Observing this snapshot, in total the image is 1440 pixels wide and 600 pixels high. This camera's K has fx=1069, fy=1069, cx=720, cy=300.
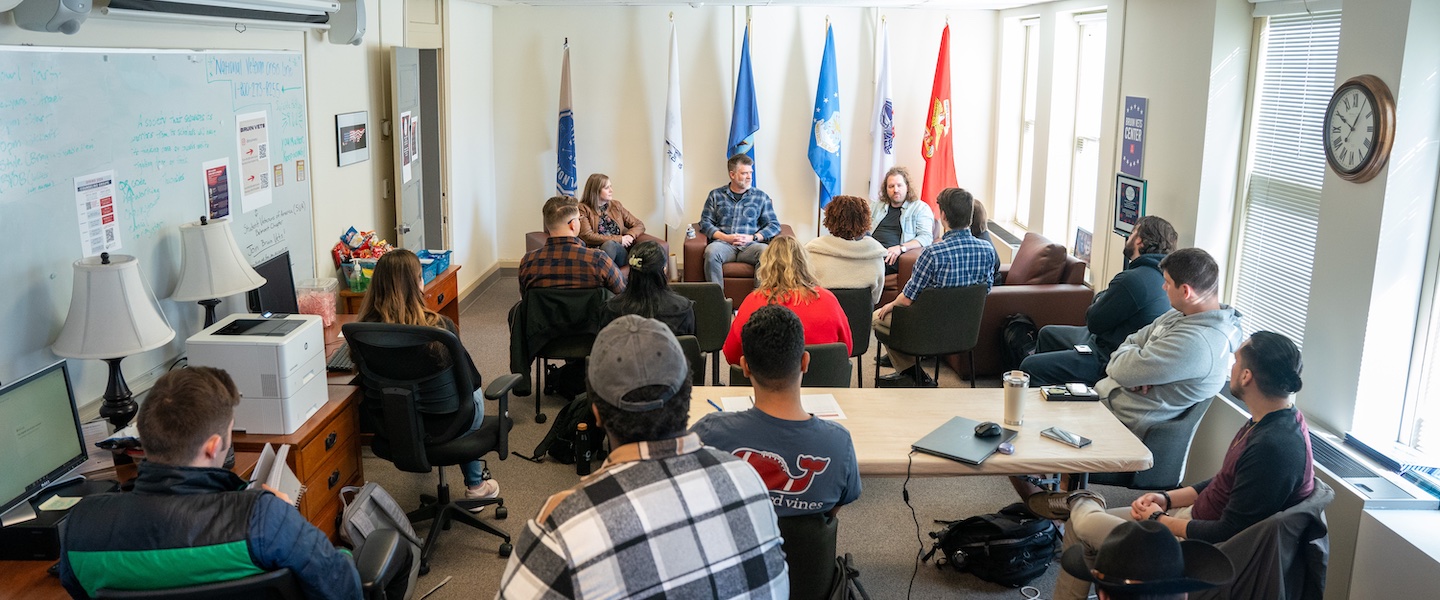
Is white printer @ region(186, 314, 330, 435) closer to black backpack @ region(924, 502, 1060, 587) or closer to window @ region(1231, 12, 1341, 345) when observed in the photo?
black backpack @ region(924, 502, 1060, 587)

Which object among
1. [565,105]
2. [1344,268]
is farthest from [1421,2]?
[565,105]

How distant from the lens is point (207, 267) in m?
3.81

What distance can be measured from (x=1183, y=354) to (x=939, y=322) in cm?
165

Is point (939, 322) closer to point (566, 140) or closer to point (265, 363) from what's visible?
point (265, 363)

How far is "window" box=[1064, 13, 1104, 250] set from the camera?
703cm

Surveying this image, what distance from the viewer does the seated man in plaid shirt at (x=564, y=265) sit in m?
5.12

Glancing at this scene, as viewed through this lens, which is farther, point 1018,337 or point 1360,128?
point 1018,337

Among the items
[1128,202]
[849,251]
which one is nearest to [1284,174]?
[1128,202]

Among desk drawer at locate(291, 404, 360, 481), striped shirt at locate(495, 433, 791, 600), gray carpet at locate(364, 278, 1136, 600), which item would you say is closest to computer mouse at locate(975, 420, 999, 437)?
gray carpet at locate(364, 278, 1136, 600)

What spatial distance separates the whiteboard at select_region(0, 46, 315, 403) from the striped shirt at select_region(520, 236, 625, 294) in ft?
3.68

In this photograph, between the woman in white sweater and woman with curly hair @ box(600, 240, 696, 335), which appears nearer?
woman with curly hair @ box(600, 240, 696, 335)

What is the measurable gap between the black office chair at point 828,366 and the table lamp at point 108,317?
6.62ft

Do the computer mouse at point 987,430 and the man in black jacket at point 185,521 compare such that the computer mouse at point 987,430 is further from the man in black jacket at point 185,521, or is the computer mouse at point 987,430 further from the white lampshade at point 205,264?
the white lampshade at point 205,264

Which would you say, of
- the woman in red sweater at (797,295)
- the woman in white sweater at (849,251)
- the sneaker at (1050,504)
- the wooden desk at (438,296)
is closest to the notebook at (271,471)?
the woman in red sweater at (797,295)
